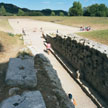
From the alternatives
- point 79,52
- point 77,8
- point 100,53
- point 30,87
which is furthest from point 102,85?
point 77,8

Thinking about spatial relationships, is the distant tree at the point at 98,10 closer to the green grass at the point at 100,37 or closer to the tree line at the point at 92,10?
the tree line at the point at 92,10

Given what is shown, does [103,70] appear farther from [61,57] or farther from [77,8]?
[77,8]

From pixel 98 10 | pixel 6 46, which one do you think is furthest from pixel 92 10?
pixel 6 46

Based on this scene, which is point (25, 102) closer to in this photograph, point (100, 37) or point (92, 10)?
point (100, 37)

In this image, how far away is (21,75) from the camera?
201 inches

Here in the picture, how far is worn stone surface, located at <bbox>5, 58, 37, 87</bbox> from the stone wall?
157 inches

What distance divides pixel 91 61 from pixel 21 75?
16.8 ft

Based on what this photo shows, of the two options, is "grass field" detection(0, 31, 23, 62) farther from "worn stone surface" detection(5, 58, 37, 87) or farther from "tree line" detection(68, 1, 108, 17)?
"tree line" detection(68, 1, 108, 17)

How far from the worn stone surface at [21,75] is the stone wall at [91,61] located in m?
3.99

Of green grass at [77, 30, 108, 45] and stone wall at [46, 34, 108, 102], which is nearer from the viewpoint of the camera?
stone wall at [46, 34, 108, 102]

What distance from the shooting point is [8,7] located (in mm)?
144500

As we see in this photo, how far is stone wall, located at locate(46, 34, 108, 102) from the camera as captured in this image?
25.3 ft

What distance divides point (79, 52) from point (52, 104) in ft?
22.2

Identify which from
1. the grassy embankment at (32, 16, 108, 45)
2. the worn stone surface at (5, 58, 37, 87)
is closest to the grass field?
the worn stone surface at (5, 58, 37, 87)
